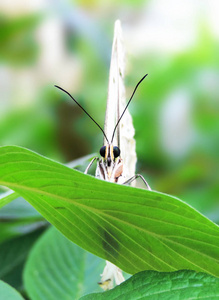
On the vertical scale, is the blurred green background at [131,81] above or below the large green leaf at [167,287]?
above

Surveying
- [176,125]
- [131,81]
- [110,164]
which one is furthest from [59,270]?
[176,125]

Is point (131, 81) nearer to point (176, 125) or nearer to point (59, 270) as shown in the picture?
point (176, 125)

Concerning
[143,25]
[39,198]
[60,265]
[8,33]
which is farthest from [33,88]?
[39,198]

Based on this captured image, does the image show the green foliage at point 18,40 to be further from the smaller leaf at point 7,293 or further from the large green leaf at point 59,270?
the smaller leaf at point 7,293

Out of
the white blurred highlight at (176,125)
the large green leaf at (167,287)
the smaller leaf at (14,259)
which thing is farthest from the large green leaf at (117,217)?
the white blurred highlight at (176,125)

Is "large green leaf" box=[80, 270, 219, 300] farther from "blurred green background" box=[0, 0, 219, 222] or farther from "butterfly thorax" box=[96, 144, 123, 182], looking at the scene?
"blurred green background" box=[0, 0, 219, 222]
